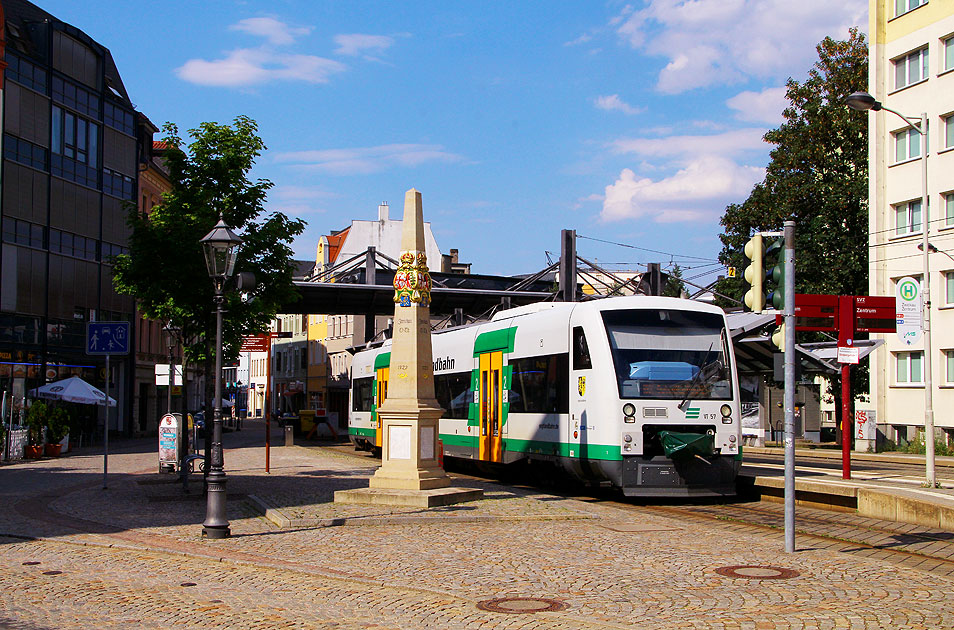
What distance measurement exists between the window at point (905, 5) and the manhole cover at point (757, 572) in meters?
38.0

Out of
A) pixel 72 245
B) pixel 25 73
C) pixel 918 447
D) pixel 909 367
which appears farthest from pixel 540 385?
pixel 72 245

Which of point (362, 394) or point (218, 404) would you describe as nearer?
point (218, 404)

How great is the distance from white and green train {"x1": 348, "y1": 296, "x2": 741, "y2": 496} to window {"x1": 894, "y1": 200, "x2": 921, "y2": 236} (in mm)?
27786

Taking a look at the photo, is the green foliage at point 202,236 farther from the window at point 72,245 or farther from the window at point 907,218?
the window at point 907,218

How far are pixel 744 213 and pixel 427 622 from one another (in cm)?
4576

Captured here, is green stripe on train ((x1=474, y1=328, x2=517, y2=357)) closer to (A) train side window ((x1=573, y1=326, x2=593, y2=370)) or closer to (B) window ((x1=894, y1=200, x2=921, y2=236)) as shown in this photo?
(A) train side window ((x1=573, y1=326, x2=593, y2=370))

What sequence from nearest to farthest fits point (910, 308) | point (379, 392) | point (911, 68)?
1. point (910, 308)
2. point (379, 392)
3. point (911, 68)

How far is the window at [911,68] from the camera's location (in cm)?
4234

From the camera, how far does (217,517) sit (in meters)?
12.7

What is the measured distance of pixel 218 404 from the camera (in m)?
13.5

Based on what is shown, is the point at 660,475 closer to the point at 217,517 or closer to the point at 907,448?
the point at 217,517

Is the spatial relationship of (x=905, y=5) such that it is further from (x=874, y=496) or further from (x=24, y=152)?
(x=24, y=152)

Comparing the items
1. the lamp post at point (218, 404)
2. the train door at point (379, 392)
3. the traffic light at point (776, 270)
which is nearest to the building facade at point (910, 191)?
the train door at point (379, 392)

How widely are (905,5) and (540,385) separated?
104ft
